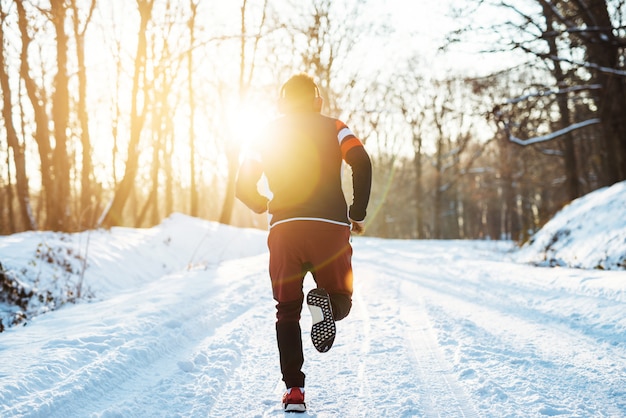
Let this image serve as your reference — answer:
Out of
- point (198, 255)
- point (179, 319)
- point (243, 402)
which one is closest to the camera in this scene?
point (243, 402)

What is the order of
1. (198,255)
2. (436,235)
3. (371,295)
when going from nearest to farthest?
(371,295), (198,255), (436,235)

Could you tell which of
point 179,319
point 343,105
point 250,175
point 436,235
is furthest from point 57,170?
point 436,235

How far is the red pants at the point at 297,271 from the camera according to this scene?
2799mm

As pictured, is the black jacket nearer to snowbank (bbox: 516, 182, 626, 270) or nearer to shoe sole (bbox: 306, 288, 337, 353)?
shoe sole (bbox: 306, 288, 337, 353)

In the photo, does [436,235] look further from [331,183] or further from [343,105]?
[331,183]

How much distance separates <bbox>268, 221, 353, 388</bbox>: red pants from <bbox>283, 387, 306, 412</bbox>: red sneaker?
0.13 feet

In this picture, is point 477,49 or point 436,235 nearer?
point 477,49

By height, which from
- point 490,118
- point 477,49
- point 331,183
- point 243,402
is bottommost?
point 243,402

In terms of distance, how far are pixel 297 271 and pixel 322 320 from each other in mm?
319

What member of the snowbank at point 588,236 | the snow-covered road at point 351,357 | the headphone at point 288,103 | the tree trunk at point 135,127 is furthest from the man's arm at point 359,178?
the tree trunk at point 135,127

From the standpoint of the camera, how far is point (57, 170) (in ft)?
33.8

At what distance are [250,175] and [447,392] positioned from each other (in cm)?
182

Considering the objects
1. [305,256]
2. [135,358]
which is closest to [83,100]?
[135,358]

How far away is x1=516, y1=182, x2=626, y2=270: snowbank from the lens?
739 centimetres
